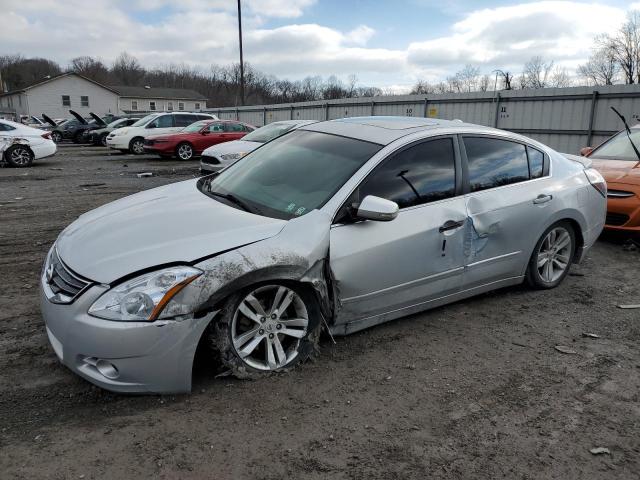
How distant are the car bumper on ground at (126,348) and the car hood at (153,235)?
0.24 metres

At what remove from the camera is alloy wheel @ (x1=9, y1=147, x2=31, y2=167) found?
1517 centimetres

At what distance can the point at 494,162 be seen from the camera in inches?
171

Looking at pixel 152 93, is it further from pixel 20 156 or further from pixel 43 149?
pixel 20 156

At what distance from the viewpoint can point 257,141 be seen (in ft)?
43.2

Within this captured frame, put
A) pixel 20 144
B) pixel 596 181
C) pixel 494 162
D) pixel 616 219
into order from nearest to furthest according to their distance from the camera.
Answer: pixel 494 162
pixel 596 181
pixel 616 219
pixel 20 144

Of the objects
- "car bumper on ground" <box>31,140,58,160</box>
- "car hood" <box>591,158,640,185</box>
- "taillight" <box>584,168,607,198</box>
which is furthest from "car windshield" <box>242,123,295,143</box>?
"taillight" <box>584,168,607,198</box>

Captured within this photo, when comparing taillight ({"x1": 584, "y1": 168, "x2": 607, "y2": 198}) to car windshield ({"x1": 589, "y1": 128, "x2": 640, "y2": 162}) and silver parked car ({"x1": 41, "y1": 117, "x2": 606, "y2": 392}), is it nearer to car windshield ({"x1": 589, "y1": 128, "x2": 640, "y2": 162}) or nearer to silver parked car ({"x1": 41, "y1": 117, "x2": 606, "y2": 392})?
silver parked car ({"x1": 41, "y1": 117, "x2": 606, "y2": 392})

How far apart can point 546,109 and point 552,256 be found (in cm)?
1092

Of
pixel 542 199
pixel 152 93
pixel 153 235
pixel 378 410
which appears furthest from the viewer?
pixel 152 93

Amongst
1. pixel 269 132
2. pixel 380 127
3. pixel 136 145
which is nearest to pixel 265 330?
pixel 380 127

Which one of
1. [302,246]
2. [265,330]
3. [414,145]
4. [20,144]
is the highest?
[414,145]

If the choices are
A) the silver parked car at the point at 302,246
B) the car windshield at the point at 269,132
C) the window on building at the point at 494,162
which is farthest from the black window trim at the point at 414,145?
the car windshield at the point at 269,132

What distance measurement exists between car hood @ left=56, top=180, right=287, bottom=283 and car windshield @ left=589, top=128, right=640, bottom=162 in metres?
6.45

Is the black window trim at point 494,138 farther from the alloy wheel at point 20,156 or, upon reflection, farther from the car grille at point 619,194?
the alloy wheel at point 20,156
